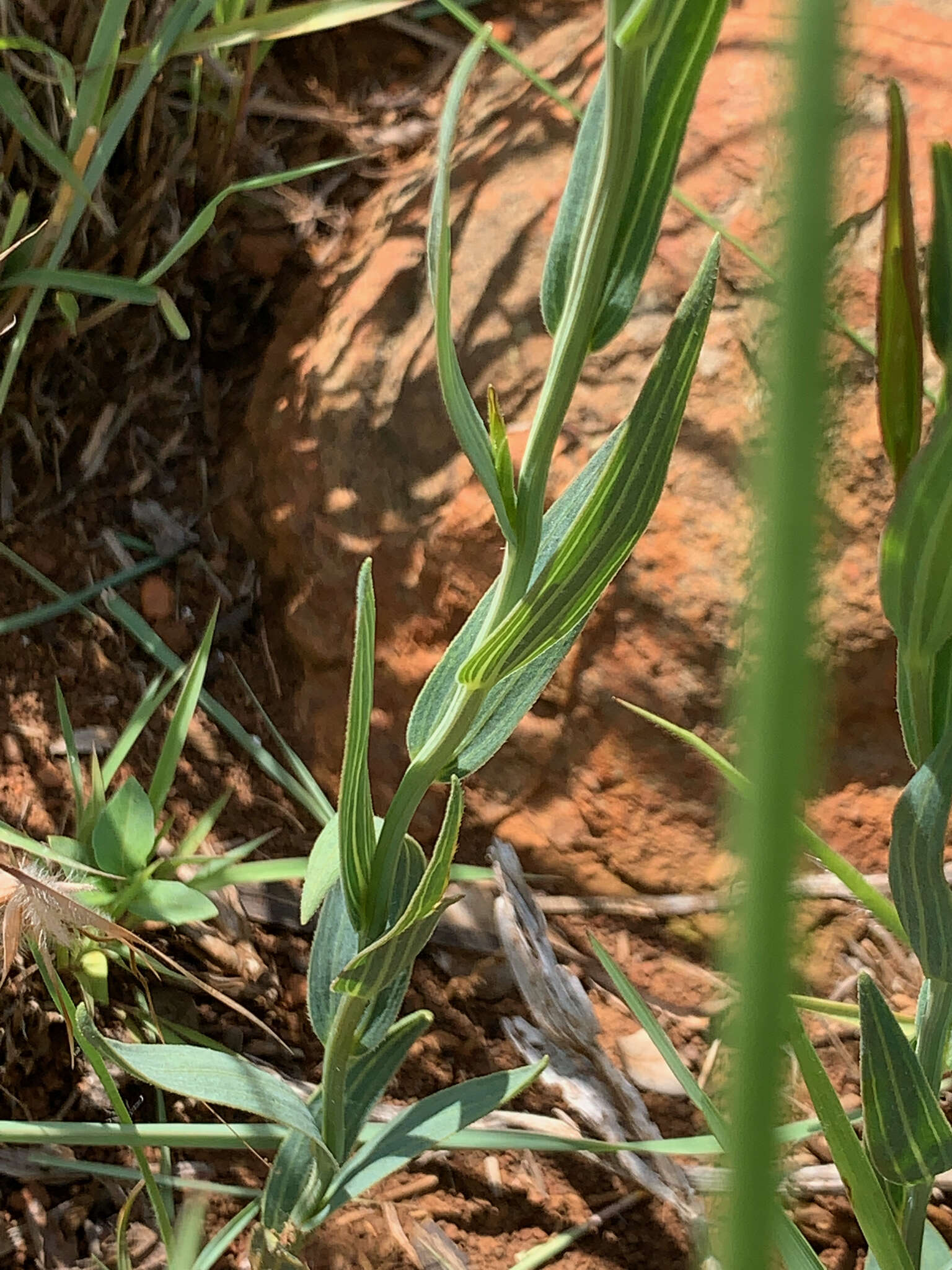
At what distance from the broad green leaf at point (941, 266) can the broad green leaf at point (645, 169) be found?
12cm

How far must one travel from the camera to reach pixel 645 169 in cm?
49

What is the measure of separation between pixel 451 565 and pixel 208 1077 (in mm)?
580

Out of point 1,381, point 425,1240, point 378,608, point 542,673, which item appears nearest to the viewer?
point 542,673

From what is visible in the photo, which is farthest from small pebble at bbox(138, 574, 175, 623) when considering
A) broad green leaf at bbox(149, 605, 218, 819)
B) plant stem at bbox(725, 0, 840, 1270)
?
plant stem at bbox(725, 0, 840, 1270)

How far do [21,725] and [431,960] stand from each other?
49cm

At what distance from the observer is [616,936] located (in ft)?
3.62

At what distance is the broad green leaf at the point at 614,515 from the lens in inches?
20.7

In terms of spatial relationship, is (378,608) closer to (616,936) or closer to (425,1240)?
(616,936)

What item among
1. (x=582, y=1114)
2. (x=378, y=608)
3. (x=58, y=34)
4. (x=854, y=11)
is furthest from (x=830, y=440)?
(x=58, y=34)

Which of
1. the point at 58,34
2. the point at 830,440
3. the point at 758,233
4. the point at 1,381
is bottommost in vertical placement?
the point at 830,440

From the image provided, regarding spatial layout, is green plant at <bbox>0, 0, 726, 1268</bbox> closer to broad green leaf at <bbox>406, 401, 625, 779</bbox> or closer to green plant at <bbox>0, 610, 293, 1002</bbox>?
broad green leaf at <bbox>406, 401, 625, 779</bbox>

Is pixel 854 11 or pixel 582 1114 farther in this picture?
pixel 582 1114

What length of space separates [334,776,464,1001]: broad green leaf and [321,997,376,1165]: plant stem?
0.02m

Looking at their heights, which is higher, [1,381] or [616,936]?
[1,381]
